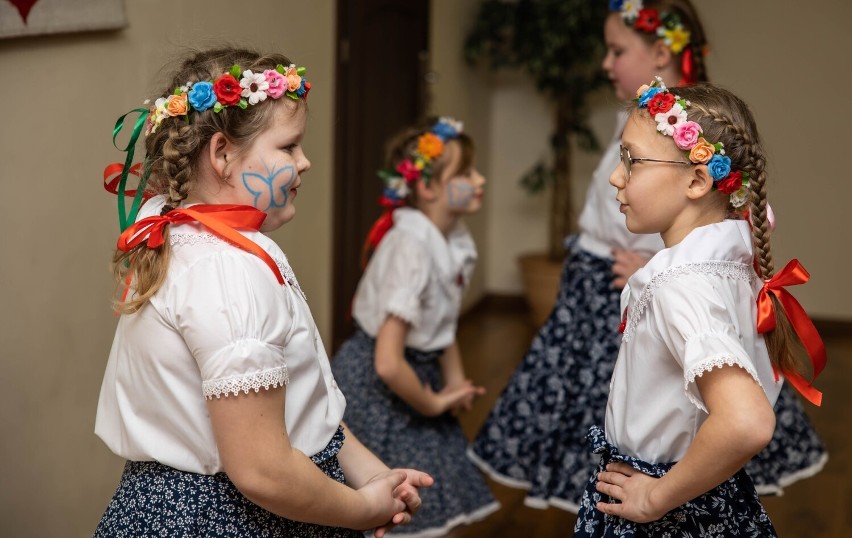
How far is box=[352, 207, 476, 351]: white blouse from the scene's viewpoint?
2436mm

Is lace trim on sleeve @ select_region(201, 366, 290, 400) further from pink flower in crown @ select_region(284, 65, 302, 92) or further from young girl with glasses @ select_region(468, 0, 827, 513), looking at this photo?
young girl with glasses @ select_region(468, 0, 827, 513)

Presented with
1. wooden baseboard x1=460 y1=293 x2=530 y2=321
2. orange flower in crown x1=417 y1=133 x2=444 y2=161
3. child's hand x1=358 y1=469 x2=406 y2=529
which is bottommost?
wooden baseboard x1=460 y1=293 x2=530 y2=321

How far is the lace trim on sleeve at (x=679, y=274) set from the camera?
1.48 meters

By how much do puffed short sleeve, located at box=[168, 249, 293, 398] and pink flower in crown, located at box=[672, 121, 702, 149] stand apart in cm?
70

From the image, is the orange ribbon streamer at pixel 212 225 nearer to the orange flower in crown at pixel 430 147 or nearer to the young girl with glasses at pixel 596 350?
the orange flower in crown at pixel 430 147

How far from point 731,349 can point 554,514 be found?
6.27 ft

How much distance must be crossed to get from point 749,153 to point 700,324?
330 millimetres

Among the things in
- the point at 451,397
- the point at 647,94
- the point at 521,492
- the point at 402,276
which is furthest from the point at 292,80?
the point at 521,492

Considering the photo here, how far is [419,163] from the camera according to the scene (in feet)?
8.44

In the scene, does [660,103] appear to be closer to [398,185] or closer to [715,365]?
[715,365]

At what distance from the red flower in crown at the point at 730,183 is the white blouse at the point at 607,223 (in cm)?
95

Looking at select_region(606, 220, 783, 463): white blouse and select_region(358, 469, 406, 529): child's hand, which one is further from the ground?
select_region(606, 220, 783, 463): white blouse

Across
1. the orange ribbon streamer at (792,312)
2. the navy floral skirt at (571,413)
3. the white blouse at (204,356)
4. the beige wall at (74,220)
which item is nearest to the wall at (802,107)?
the beige wall at (74,220)

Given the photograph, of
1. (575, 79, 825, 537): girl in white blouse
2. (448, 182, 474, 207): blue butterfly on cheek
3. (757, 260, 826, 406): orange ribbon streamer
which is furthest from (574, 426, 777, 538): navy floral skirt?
(448, 182, 474, 207): blue butterfly on cheek
